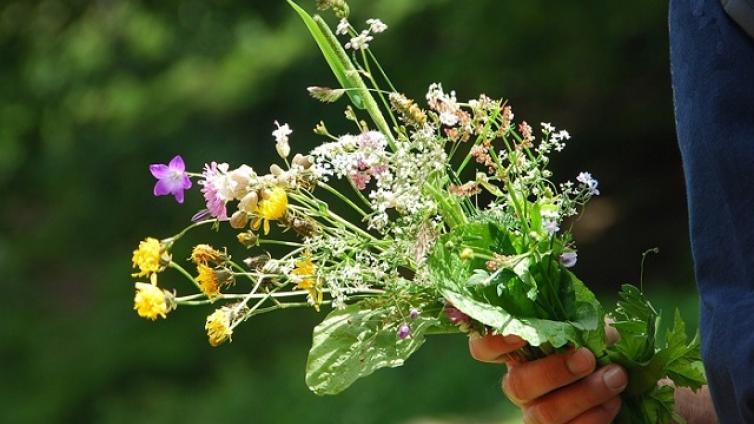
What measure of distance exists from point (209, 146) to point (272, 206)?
617 centimetres

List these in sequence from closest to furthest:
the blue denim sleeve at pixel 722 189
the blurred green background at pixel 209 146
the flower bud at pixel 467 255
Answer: the blue denim sleeve at pixel 722 189 → the flower bud at pixel 467 255 → the blurred green background at pixel 209 146

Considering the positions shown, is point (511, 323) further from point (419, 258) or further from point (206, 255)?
point (206, 255)

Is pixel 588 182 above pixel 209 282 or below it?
above

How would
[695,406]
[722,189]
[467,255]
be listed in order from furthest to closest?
1. [695,406]
2. [467,255]
3. [722,189]

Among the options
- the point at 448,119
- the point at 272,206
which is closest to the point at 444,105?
the point at 448,119

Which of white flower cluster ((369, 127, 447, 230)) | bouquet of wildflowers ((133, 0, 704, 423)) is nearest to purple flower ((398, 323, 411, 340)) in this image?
bouquet of wildflowers ((133, 0, 704, 423))

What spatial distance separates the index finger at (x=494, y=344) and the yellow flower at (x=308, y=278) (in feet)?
0.64

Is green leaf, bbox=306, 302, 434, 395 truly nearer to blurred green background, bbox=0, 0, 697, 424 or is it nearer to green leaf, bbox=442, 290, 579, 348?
green leaf, bbox=442, 290, 579, 348

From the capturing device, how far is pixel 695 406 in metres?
1.62

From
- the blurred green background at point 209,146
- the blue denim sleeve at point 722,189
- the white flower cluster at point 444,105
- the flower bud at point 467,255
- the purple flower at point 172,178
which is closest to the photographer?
the blue denim sleeve at point 722,189

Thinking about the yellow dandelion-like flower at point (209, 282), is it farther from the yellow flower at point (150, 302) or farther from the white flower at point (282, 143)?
the white flower at point (282, 143)

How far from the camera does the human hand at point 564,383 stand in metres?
1.52

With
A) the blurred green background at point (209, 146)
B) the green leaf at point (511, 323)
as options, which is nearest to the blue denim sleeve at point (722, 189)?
the green leaf at point (511, 323)

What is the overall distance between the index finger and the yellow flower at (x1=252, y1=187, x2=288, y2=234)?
0.91 feet
